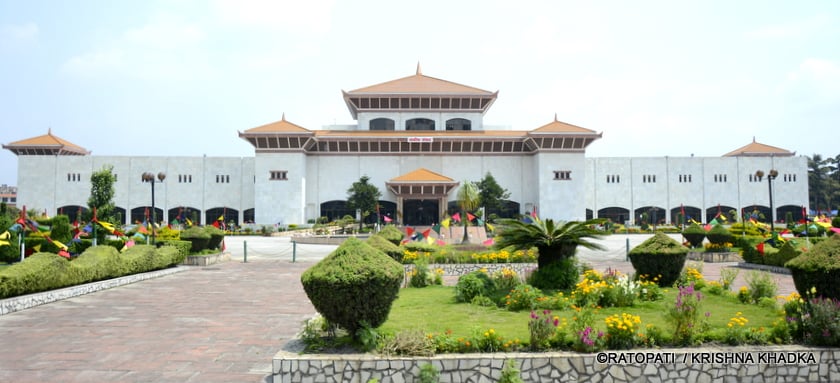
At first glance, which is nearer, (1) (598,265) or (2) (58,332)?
(2) (58,332)

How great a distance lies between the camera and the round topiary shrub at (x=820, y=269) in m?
6.61

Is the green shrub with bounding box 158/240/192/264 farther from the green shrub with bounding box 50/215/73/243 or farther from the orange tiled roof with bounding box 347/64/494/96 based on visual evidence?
the orange tiled roof with bounding box 347/64/494/96

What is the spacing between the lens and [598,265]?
18.5 metres

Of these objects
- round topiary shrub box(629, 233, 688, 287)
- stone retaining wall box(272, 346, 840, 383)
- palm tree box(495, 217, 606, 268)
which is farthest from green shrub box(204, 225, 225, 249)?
stone retaining wall box(272, 346, 840, 383)

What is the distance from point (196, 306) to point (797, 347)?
33.0 feet

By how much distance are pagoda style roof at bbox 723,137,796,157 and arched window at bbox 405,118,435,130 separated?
30527 millimetres

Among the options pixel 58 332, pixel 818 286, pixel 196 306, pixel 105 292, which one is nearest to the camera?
pixel 818 286

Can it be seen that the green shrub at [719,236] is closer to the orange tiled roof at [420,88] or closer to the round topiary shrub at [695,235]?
the round topiary shrub at [695,235]

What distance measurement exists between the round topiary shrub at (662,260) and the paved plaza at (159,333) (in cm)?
347

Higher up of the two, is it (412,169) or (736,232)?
(412,169)

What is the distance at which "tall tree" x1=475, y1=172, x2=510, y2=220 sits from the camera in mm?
42125

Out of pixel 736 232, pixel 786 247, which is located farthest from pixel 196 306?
pixel 736 232

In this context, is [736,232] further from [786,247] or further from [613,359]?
[613,359]

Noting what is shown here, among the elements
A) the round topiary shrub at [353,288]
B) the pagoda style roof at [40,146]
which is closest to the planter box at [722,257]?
the round topiary shrub at [353,288]
